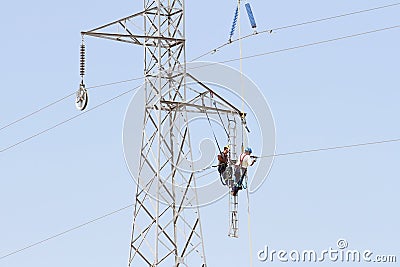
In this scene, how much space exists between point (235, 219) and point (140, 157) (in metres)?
2.71

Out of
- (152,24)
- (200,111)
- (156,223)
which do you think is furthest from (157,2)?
(156,223)

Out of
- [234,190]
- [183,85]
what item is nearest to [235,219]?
[234,190]

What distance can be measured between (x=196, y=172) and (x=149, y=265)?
2471mm

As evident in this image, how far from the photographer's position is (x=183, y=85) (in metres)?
35.1

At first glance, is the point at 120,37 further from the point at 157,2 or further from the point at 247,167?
the point at 247,167

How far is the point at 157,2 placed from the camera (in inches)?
1388

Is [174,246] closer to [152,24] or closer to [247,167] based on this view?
[247,167]

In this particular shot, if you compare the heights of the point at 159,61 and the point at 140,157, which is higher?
the point at 159,61

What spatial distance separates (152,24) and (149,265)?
18.9 ft

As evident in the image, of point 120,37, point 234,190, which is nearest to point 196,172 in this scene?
point 234,190

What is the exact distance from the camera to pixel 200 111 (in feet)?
115

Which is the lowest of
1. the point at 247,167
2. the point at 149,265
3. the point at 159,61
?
the point at 149,265

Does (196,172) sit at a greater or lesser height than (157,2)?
lesser

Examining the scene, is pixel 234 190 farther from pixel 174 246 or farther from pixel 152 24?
pixel 152 24
